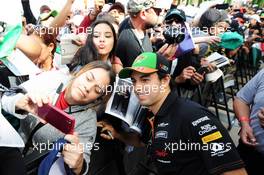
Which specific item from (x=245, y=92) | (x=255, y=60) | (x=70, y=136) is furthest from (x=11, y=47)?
(x=255, y=60)

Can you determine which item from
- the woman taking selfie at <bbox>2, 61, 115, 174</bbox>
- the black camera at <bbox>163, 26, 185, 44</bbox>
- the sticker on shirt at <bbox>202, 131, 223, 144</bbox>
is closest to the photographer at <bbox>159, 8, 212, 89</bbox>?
the black camera at <bbox>163, 26, 185, 44</bbox>

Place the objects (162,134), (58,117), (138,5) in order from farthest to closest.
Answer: (138,5), (162,134), (58,117)

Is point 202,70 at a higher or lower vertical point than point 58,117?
lower

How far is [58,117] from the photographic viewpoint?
1.13 m

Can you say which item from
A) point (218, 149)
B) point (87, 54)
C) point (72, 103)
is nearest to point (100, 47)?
point (87, 54)

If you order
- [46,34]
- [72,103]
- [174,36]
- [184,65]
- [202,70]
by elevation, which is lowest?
[202,70]

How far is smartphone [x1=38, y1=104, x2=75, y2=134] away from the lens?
44.3 inches

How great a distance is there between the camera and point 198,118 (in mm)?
1549

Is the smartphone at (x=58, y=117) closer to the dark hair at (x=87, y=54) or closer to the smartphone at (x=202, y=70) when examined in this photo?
the dark hair at (x=87, y=54)

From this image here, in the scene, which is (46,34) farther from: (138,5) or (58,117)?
(58,117)

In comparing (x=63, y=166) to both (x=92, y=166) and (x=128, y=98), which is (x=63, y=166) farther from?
(x=128, y=98)

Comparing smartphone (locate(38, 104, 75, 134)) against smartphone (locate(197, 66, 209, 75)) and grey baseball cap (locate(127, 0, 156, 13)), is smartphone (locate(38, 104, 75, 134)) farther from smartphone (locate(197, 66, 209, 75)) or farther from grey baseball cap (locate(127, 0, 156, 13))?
smartphone (locate(197, 66, 209, 75))

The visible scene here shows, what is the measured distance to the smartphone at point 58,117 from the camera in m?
1.12

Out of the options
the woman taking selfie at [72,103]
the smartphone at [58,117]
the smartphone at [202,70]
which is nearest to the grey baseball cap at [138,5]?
the smartphone at [202,70]
